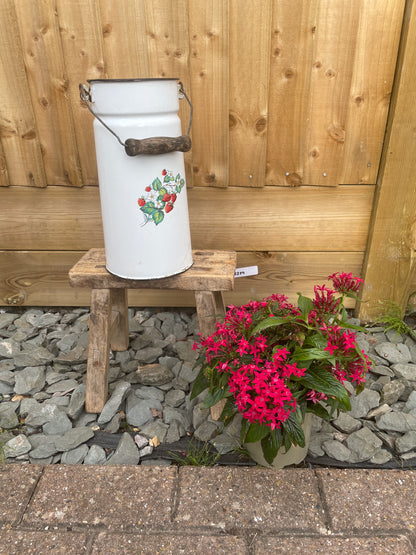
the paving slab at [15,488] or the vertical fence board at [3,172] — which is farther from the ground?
the vertical fence board at [3,172]

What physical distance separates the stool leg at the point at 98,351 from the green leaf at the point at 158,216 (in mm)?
357

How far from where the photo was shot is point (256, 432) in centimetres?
123

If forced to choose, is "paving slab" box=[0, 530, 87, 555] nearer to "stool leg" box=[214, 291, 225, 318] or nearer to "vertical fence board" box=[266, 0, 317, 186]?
"stool leg" box=[214, 291, 225, 318]

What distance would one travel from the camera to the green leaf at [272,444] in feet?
4.12

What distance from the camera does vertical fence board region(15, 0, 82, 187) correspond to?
68.0 inches

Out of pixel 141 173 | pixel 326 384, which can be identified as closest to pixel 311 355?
pixel 326 384

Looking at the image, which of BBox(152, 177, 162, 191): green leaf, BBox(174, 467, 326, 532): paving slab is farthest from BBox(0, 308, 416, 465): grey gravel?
BBox(152, 177, 162, 191): green leaf

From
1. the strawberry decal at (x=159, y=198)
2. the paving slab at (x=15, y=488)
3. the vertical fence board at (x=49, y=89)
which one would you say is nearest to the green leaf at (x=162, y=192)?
the strawberry decal at (x=159, y=198)

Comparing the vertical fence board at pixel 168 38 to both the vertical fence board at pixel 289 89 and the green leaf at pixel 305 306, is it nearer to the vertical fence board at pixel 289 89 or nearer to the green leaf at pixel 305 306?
the vertical fence board at pixel 289 89

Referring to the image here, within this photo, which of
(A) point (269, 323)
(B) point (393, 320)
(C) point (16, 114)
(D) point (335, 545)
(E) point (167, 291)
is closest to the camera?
(D) point (335, 545)

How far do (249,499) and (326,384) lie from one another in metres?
0.43

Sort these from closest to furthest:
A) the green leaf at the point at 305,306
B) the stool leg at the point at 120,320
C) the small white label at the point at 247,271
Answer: the green leaf at the point at 305,306 < the stool leg at the point at 120,320 < the small white label at the point at 247,271

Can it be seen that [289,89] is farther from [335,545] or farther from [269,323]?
[335,545]

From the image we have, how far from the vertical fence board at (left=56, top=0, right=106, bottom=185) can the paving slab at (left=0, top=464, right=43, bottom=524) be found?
1.36m
